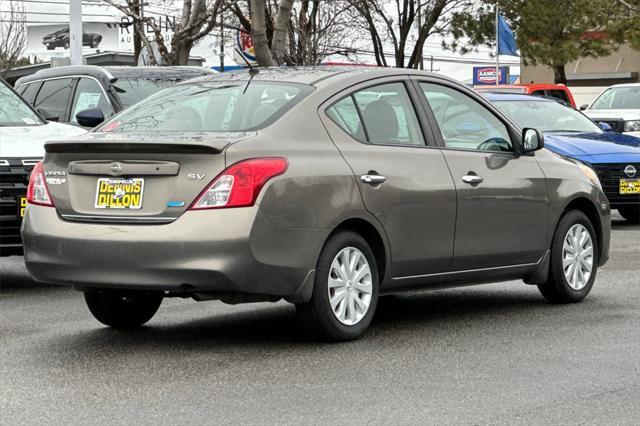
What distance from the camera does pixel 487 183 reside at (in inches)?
343

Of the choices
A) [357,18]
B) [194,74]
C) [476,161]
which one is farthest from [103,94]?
[357,18]

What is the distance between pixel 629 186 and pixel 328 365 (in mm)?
9533

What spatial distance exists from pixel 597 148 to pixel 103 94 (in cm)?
582

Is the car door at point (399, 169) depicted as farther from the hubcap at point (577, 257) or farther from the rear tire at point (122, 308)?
the rear tire at point (122, 308)

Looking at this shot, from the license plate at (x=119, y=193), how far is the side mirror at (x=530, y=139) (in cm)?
297

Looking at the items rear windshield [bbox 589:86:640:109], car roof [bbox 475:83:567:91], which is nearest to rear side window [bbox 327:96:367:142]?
car roof [bbox 475:83:567:91]

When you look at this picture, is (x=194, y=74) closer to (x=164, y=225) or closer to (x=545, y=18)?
(x=164, y=225)

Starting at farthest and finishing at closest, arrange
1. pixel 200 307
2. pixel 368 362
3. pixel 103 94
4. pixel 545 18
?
pixel 545 18, pixel 103 94, pixel 200 307, pixel 368 362

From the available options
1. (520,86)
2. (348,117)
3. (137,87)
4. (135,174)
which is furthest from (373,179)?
(520,86)

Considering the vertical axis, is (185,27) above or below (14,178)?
above

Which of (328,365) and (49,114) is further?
(49,114)

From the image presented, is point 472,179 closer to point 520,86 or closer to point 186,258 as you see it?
point 186,258

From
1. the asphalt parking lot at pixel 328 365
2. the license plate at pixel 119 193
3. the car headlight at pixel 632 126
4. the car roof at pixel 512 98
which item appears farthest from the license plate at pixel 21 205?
the car headlight at pixel 632 126

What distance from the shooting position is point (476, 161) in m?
8.73
